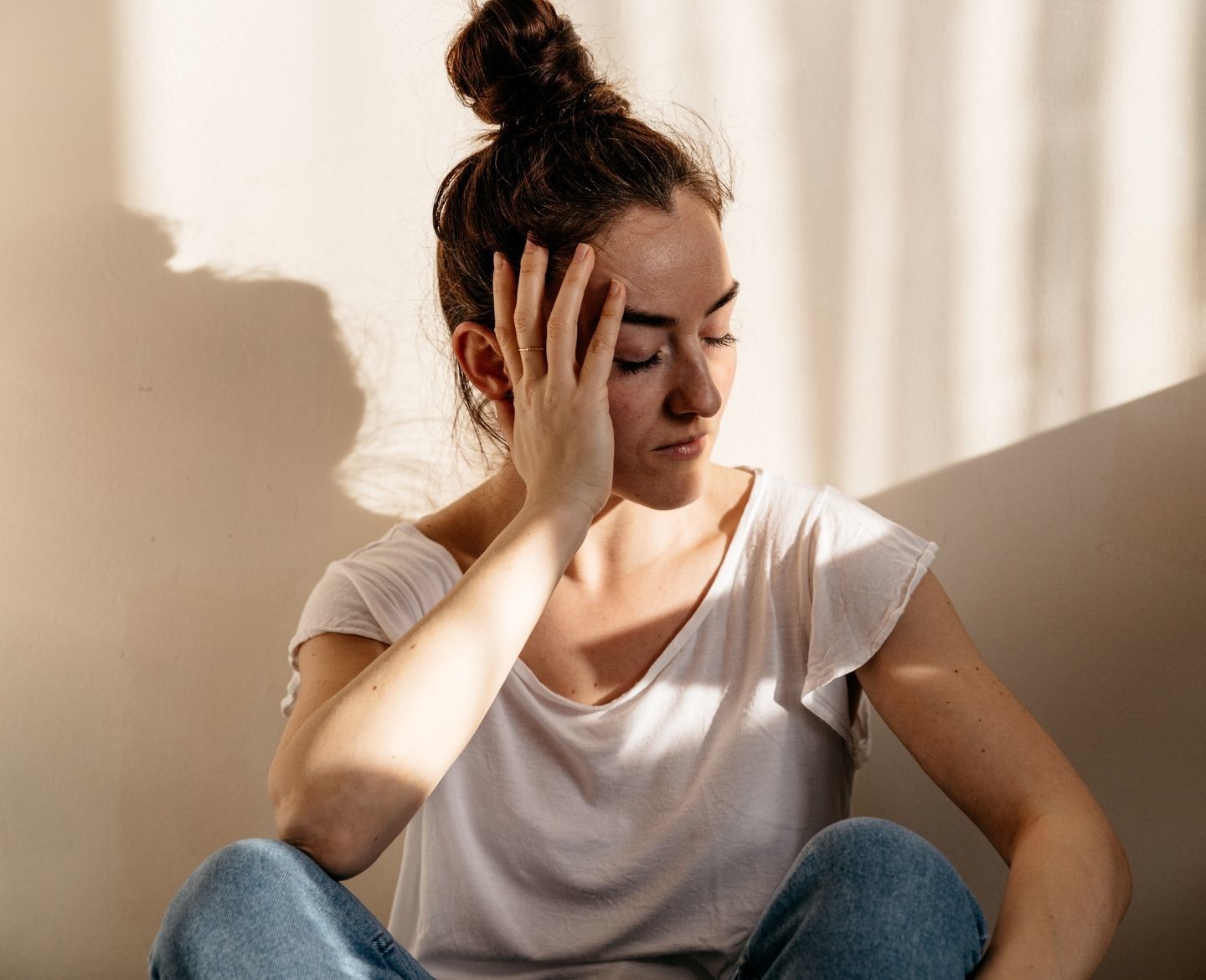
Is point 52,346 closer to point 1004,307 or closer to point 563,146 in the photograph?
point 563,146

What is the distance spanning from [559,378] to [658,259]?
0.49ft

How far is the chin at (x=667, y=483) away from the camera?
1183 mm

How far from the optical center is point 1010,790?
3.63 ft

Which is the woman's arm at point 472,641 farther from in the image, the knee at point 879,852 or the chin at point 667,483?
the knee at point 879,852

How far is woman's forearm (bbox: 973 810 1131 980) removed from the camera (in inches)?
37.9

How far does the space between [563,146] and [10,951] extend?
1.33 m

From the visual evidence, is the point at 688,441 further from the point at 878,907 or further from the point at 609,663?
the point at 878,907

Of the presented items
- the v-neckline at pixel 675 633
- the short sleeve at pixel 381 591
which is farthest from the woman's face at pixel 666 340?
the short sleeve at pixel 381 591

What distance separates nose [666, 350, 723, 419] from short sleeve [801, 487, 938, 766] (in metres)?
0.23

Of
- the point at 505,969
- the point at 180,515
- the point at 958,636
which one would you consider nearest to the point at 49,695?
the point at 180,515

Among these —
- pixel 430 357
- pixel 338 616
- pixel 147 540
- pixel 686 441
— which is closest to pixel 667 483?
pixel 686 441

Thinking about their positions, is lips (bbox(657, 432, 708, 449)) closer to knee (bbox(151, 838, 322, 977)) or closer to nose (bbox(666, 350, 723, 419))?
nose (bbox(666, 350, 723, 419))

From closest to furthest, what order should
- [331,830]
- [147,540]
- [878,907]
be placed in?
[878,907]
[331,830]
[147,540]

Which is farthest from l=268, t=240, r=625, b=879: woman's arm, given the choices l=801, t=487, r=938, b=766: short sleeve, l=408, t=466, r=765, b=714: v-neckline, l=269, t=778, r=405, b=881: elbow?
l=801, t=487, r=938, b=766: short sleeve
